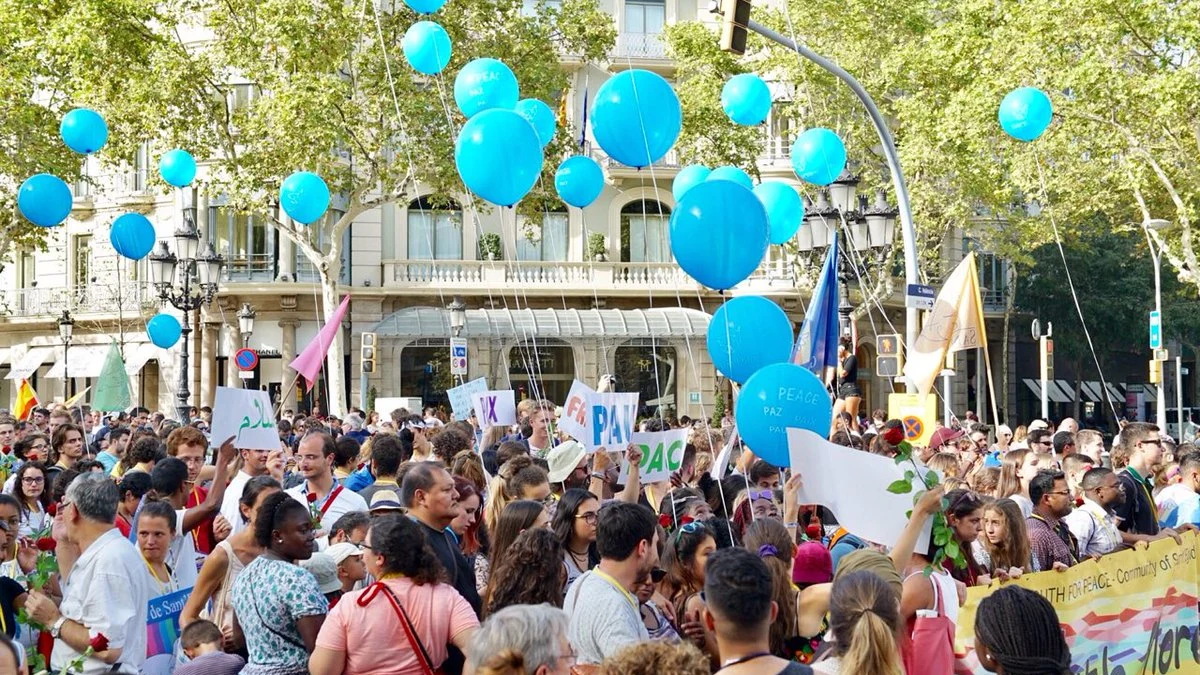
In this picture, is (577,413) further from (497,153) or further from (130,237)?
(130,237)

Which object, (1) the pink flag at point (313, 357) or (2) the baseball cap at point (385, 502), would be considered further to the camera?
(1) the pink flag at point (313, 357)

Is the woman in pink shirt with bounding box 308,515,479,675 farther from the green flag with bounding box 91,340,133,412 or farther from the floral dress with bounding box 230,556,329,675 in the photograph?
the green flag with bounding box 91,340,133,412

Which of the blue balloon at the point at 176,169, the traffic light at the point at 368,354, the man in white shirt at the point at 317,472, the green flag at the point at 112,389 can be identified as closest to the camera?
the man in white shirt at the point at 317,472

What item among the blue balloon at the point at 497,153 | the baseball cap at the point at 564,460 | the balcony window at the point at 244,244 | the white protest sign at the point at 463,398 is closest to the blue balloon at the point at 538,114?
the white protest sign at the point at 463,398

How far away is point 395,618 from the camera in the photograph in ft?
16.2

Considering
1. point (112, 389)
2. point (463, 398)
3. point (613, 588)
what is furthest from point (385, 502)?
point (112, 389)

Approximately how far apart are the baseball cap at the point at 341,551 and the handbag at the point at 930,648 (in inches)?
93.7

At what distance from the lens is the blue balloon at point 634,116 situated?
38.5 feet

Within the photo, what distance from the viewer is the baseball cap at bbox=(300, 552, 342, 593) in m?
6.09

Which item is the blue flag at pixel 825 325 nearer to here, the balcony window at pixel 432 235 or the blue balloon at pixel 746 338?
the blue balloon at pixel 746 338

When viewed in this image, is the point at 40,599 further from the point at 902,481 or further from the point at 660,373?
the point at 660,373

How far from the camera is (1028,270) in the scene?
146ft

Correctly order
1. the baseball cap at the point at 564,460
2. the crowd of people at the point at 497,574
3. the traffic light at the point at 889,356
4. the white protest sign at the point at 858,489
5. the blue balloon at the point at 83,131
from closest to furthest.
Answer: the crowd of people at the point at 497,574 < the white protest sign at the point at 858,489 < the baseball cap at the point at 564,460 < the traffic light at the point at 889,356 < the blue balloon at the point at 83,131

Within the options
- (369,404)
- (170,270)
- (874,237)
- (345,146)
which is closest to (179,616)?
(874,237)
